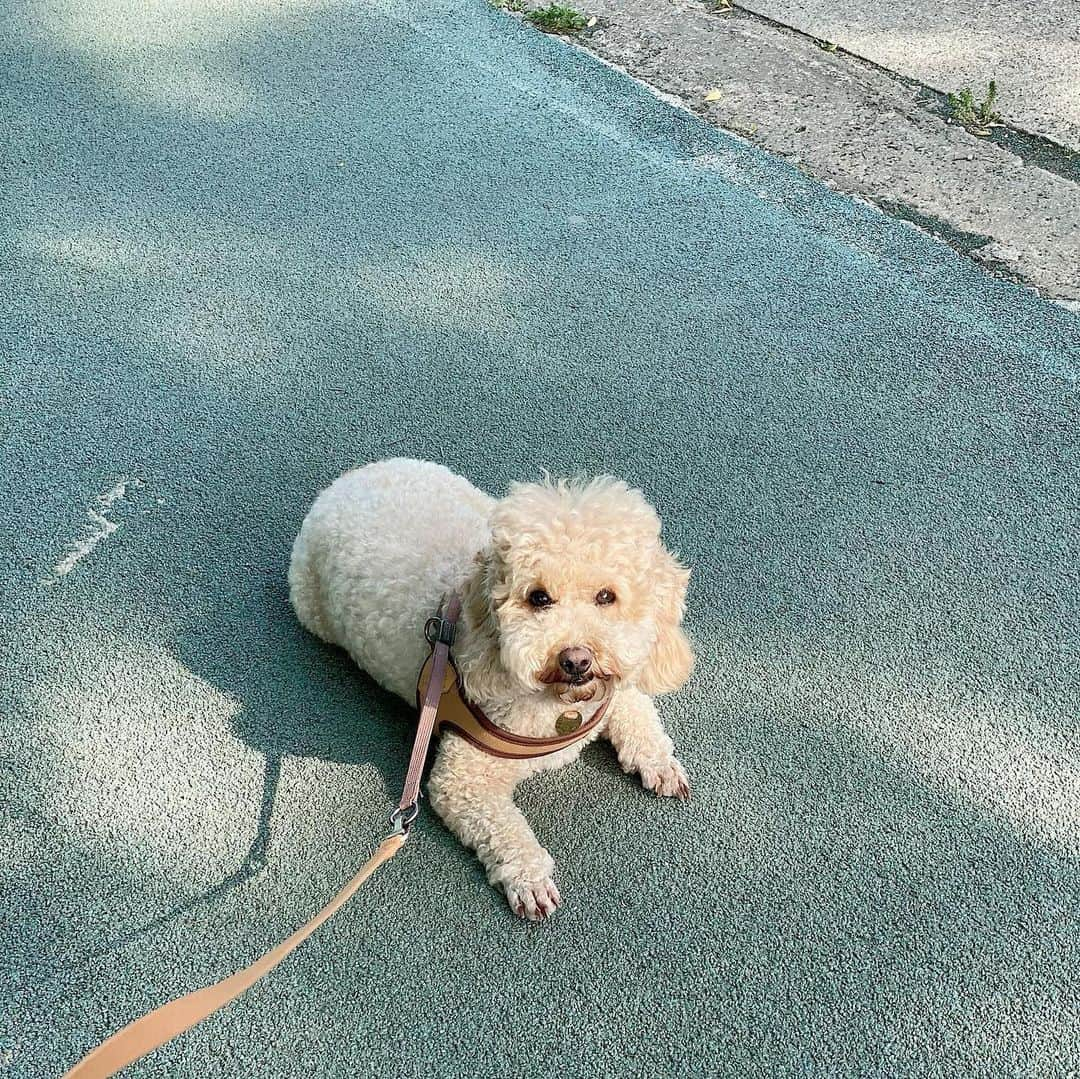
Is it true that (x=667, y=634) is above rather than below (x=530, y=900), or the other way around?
above

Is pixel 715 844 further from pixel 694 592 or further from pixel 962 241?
pixel 962 241

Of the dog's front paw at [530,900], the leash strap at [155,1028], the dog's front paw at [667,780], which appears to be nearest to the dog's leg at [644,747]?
the dog's front paw at [667,780]

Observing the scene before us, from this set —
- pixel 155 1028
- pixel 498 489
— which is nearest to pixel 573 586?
pixel 155 1028

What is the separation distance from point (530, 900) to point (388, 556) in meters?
0.77

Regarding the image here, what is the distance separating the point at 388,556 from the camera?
2.27 m

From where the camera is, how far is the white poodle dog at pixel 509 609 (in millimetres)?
1833

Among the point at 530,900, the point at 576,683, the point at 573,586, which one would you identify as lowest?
the point at 530,900

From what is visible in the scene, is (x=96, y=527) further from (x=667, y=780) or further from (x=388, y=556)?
(x=667, y=780)

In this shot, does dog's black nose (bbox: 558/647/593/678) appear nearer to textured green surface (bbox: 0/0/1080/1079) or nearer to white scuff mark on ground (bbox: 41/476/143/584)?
textured green surface (bbox: 0/0/1080/1079)

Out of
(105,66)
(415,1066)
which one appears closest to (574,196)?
(105,66)

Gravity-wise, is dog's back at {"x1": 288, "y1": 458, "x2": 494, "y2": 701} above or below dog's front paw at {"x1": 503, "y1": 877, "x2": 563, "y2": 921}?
above

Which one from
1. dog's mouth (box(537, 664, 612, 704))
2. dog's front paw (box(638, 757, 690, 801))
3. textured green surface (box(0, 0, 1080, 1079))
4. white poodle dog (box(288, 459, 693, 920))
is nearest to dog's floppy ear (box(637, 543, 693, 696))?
white poodle dog (box(288, 459, 693, 920))

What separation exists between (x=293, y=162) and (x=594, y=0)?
1901mm

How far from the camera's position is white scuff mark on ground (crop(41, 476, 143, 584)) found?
2.81 metres
